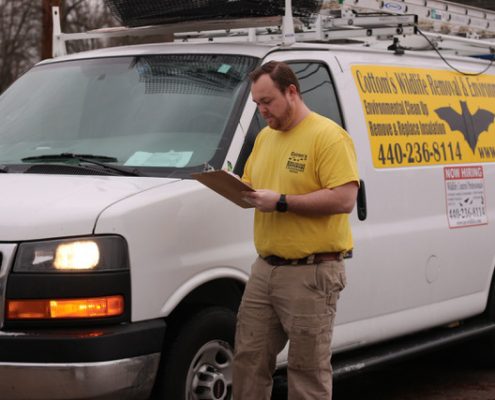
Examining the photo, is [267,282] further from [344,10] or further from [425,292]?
[344,10]

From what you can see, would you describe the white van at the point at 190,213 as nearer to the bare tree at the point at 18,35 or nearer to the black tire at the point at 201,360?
the black tire at the point at 201,360

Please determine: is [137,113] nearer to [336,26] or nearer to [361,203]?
[361,203]

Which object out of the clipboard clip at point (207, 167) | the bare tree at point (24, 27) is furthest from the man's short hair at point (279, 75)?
the bare tree at point (24, 27)

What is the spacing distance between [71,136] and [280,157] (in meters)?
1.45

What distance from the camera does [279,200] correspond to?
445 centimetres

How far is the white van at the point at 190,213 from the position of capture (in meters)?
4.36

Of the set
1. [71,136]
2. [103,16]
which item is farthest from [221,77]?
[103,16]

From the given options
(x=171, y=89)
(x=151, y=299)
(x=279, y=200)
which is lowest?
(x=151, y=299)

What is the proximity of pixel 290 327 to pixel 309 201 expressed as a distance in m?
0.56

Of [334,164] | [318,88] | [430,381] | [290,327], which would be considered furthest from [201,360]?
[430,381]

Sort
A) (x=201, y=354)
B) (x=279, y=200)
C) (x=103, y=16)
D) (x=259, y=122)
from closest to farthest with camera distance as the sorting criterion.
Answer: (x=279, y=200) < (x=201, y=354) < (x=259, y=122) < (x=103, y=16)

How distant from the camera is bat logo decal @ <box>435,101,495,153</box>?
270 inches

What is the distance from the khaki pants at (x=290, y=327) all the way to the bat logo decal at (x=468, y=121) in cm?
249

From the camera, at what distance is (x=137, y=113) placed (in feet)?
18.2
